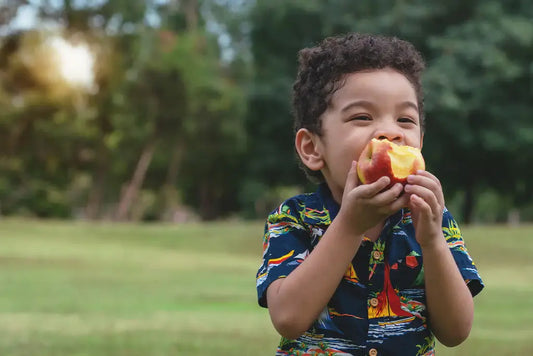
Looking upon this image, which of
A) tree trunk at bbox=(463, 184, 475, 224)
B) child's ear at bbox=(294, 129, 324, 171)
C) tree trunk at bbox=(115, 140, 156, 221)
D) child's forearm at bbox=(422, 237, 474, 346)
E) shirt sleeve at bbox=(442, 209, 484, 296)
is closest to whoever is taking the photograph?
child's forearm at bbox=(422, 237, 474, 346)

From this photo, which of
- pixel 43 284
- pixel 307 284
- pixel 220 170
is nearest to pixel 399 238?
pixel 307 284

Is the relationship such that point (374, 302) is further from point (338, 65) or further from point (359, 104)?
point (338, 65)

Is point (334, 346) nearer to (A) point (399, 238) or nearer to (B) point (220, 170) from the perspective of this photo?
(A) point (399, 238)

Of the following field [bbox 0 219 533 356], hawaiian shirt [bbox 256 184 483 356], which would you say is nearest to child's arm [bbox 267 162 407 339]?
hawaiian shirt [bbox 256 184 483 356]

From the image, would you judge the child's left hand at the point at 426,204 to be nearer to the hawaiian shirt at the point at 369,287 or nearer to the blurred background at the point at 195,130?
the hawaiian shirt at the point at 369,287

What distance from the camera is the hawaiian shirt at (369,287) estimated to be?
2.50 m

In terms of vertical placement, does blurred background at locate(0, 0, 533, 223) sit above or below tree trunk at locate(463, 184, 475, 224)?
above

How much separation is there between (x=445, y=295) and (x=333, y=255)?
1.27ft

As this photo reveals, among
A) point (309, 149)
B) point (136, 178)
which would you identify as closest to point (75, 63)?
point (136, 178)

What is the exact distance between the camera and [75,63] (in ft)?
89.7

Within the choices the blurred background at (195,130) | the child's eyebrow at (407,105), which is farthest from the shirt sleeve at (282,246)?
the blurred background at (195,130)

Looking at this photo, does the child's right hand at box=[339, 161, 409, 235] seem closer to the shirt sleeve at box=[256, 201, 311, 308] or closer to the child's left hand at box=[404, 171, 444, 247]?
the child's left hand at box=[404, 171, 444, 247]

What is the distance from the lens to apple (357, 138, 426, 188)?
2.34 metres

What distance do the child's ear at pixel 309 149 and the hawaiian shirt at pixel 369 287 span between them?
20 cm
